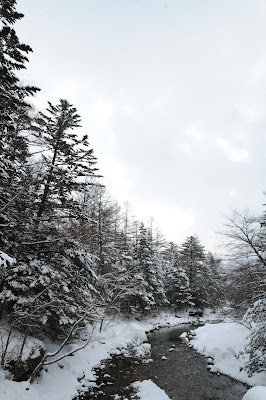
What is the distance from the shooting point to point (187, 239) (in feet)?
134

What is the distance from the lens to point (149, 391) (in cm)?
916

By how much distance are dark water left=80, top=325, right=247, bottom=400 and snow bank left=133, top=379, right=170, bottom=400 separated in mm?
359

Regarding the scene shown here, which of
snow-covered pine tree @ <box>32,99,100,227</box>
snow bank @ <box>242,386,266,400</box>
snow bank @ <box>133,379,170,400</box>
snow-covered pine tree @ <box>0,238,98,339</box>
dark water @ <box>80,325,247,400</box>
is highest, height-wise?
snow-covered pine tree @ <box>32,99,100,227</box>

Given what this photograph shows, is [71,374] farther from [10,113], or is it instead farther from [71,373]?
[10,113]

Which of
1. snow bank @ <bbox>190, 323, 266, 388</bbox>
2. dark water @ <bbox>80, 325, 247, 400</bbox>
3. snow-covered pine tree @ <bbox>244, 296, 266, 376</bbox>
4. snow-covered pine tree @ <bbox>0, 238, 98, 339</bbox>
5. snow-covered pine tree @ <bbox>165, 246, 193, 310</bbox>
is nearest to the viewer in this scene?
snow-covered pine tree @ <bbox>0, 238, 98, 339</bbox>

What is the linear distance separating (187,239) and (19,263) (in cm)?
3507

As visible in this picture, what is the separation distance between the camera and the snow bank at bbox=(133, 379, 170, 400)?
342 inches

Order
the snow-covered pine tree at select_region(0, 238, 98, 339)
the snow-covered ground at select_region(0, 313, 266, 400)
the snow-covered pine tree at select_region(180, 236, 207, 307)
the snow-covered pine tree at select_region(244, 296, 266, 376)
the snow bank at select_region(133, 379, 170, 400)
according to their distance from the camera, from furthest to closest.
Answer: the snow-covered pine tree at select_region(180, 236, 207, 307) → the snow-covered pine tree at select_region(244, 296, 266, 376) → the snow bank at select_region(133, 379, 170, 400) → the snow-covered pine tree at select_region(0, 238, 98, 339) → the snow-covered ground at select_region(0, 313, 266, 400)

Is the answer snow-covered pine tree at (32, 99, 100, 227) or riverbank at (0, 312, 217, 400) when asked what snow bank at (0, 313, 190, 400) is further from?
snow-covered pine tree at (32, 99, 100, 227)

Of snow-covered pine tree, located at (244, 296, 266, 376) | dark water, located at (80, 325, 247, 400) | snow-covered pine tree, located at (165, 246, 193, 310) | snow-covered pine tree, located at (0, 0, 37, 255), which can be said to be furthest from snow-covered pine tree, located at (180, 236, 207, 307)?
snow-covered pine tree, located at (0, 0, 37, 255)

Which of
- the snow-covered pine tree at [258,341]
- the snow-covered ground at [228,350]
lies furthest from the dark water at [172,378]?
the snow-covered pine tree at [258,341]

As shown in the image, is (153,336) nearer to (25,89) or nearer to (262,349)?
(262,349)

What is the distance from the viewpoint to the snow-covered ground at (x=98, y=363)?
7.48 metres

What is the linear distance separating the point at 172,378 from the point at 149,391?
2665mm
